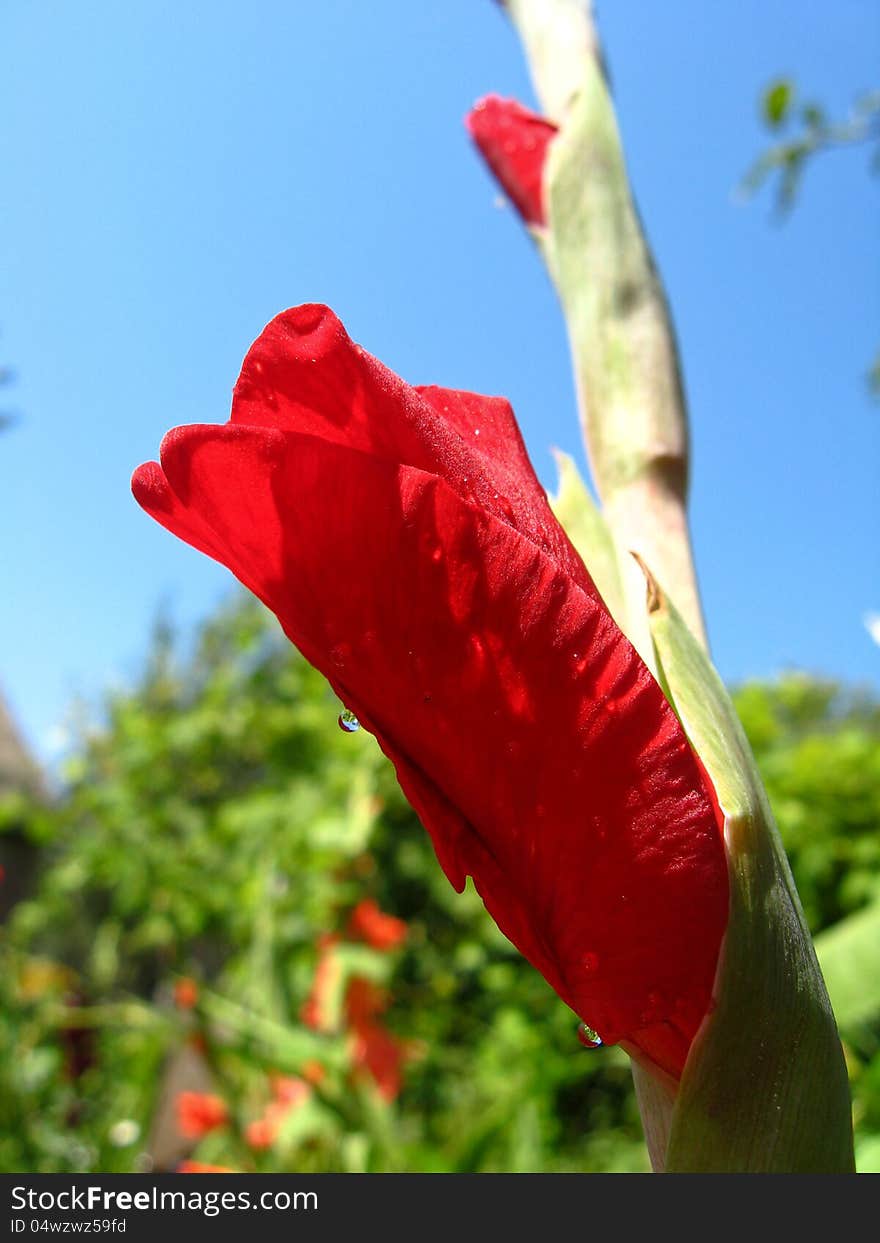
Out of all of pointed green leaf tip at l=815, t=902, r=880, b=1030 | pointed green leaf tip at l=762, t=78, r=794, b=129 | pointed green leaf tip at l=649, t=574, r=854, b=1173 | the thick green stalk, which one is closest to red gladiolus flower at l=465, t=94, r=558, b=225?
the thick green stalk

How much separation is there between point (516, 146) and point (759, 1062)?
0.40 metres

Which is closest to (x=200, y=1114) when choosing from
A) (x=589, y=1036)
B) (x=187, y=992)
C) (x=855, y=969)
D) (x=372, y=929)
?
(x=187, y=992)

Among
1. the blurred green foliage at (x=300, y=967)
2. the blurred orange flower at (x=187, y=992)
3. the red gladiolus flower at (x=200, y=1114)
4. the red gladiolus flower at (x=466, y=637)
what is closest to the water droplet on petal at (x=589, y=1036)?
the red gladiolus flower at (x=466, y=637)

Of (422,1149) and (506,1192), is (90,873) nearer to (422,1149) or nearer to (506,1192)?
(422,1149)

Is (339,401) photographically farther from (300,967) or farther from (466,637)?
(300,967)

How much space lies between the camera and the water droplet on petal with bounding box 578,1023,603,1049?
276 mm

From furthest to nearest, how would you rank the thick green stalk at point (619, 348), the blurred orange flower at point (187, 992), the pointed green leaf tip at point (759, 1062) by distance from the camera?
1. the blurred orange flower at point (187, 992)
2. the thick green stalk at point (619, 348)
3. the pointed green leaf tip at point (759, 1062)

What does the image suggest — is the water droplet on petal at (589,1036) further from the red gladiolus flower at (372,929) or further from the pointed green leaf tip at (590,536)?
the red gladiolus flower at (372,929)

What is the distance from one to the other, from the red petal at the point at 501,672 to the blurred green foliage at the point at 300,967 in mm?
685

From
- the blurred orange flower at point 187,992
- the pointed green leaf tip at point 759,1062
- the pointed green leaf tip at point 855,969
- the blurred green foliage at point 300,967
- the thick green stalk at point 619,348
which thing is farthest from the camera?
the blurred orange flower at point 187,992

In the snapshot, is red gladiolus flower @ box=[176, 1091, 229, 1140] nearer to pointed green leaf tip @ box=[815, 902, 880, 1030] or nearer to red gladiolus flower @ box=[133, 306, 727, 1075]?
pointed green leaf tip @ box=[815, 902, 880, 1030]

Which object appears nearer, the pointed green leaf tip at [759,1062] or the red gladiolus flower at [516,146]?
the pointed green leaf tip at [759,1062]

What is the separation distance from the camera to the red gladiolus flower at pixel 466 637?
25cm

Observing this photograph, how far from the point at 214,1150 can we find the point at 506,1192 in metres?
1.40
